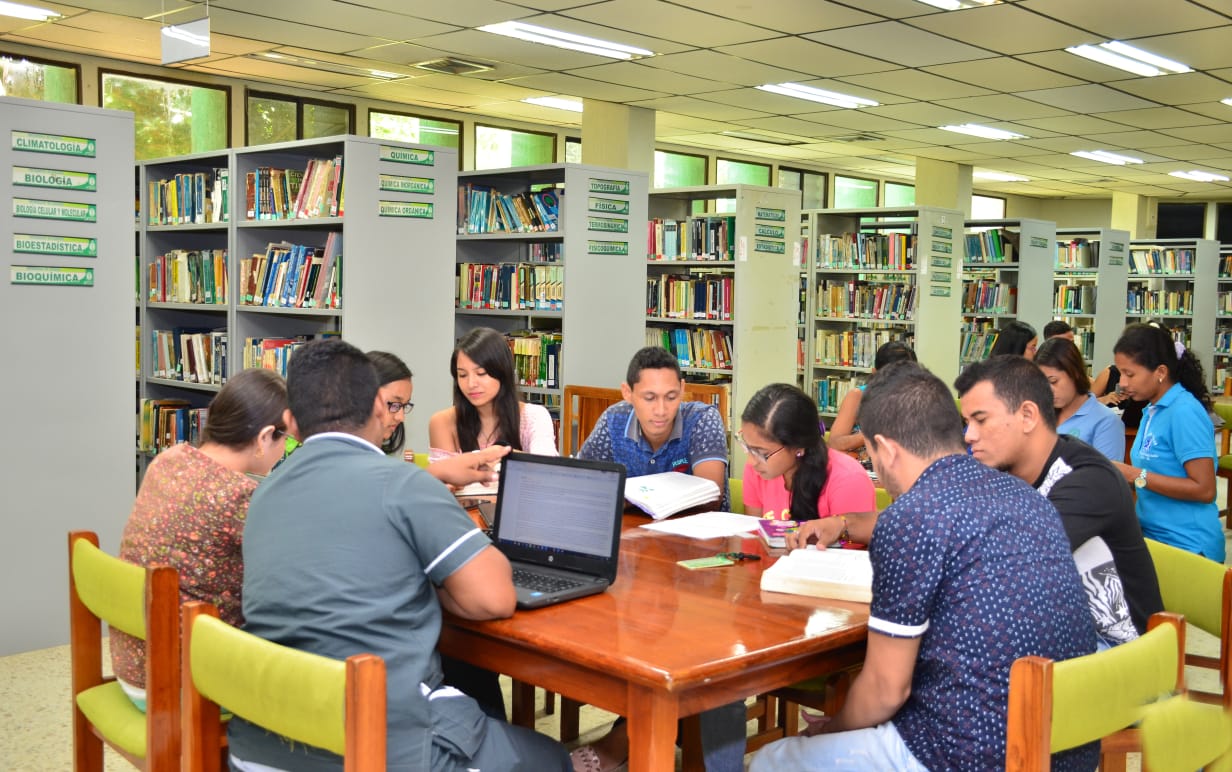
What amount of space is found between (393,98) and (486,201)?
367 centimetres

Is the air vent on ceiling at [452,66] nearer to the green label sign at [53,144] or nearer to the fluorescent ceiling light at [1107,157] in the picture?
the green label sign at [53,144]

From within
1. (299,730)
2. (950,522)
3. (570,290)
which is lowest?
(299,730)

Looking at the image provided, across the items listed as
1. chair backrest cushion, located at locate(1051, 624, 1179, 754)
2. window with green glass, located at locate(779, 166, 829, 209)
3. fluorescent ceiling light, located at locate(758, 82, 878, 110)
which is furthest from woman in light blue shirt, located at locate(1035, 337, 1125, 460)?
window with green glass, located at locate(779, 166, 829, 209)

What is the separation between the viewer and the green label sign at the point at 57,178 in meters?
4.29

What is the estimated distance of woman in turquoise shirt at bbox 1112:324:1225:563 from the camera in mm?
3801

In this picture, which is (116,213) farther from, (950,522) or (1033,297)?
(1033,297)

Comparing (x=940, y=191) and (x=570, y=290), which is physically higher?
(x=940, y=191)

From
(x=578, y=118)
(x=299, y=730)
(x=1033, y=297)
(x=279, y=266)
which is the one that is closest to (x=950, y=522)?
(x=299, y=730)

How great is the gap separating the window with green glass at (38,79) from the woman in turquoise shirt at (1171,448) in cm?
732

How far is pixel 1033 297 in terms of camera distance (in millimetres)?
9914

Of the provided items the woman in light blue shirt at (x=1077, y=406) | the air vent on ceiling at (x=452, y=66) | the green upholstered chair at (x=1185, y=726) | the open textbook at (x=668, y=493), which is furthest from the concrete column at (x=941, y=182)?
the green upholstered chair at (x=1185, y=726)

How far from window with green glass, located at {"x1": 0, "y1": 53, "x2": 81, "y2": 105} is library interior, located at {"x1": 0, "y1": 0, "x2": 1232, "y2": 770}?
2 cm

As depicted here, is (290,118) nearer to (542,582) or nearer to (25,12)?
(25,12)

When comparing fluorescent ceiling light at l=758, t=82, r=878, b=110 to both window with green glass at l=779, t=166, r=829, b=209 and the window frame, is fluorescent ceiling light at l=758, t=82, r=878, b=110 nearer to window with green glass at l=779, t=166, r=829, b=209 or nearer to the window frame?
Result: the window frame
